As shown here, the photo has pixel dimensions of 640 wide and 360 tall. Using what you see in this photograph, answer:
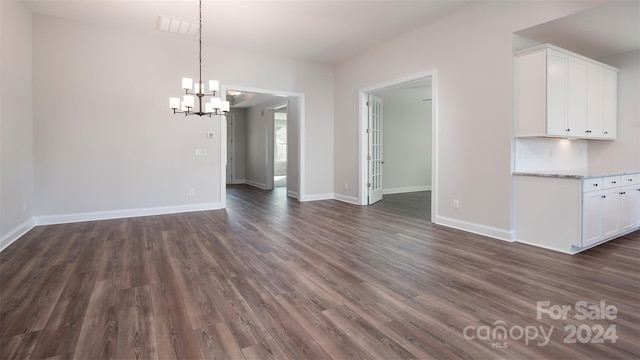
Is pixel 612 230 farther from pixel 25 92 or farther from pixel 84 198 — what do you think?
pixel 25 92

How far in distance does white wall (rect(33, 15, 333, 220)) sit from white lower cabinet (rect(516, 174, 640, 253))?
5112mm

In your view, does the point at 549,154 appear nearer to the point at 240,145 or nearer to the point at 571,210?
the point at 571,210

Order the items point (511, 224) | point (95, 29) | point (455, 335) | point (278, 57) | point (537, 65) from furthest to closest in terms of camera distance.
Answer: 1. point (278, 57)
2. point (95, 29)
3. point (511, 224)
4. point (537, 65)
5. point (455, 335)

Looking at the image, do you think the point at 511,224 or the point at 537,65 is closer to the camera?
the point at 537,65

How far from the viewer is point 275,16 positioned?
4.78 m

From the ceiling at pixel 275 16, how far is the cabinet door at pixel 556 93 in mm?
1397

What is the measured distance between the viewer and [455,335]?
1930 millimetres

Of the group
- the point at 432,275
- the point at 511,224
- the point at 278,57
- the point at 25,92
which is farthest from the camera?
the point at 278,57

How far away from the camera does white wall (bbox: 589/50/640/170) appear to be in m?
4.75

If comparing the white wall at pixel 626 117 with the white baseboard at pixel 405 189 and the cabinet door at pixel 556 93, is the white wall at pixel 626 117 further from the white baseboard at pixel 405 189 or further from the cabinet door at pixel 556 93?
the white baseboard at pixel 405 189

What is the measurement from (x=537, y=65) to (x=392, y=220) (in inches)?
112

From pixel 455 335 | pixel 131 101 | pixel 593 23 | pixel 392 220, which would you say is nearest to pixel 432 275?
pixel 455 335

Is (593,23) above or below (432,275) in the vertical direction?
→ above

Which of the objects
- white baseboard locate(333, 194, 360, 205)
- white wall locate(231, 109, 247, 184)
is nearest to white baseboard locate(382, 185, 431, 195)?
white baseboard locate(333, 194, 360, 205)
